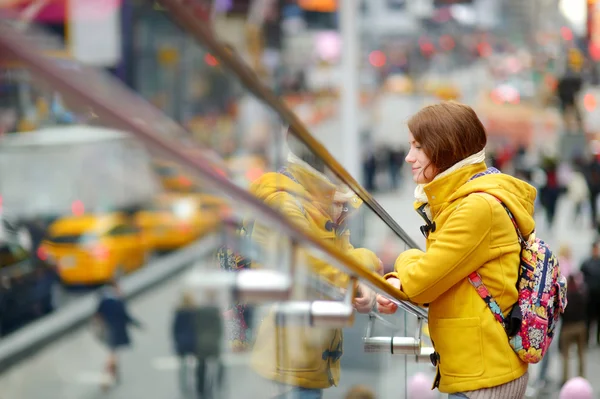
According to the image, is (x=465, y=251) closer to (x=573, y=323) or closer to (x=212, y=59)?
(x=212, y=59)

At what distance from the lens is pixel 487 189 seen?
2146 mm

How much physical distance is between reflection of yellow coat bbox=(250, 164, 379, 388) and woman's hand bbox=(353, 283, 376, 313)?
0.32 feet

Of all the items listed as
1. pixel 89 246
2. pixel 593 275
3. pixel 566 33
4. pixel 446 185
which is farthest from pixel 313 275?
pixel 566 33

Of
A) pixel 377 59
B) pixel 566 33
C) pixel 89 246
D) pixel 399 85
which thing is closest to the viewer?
pixel 89 246

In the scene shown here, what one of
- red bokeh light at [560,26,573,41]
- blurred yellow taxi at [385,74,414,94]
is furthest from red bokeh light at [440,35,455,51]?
red bokeh light at [560,26,573,41]

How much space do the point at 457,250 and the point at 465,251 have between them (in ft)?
0.06

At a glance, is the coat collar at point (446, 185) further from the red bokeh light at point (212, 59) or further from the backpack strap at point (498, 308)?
the red bokeh light at point (212, 59)

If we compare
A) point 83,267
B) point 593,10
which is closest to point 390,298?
point 83,267

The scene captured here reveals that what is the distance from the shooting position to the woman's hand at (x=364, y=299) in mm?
2322

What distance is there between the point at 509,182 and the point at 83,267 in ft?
22.1

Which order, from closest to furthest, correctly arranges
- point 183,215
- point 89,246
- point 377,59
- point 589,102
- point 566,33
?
point 183,215
point 89,246
point 589,102
point 566,33
point 377,59

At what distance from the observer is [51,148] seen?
343 inches

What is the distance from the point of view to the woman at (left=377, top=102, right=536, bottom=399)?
2.13 m

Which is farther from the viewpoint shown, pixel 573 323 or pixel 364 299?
pixel 573 323
